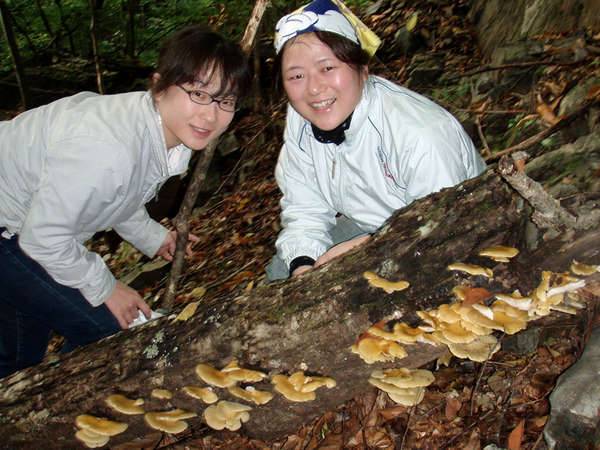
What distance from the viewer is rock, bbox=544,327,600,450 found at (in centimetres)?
208

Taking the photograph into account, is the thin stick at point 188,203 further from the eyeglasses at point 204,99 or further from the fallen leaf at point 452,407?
the fallen leaf at point 452,407

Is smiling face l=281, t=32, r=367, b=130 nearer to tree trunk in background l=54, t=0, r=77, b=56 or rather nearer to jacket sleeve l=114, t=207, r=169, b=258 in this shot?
jacket sleeve l=114, t=207, r=169, b=258

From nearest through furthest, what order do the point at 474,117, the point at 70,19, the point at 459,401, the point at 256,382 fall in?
the point at 256,382
the point at 459,401
the point at 474,117
the point at 70,19

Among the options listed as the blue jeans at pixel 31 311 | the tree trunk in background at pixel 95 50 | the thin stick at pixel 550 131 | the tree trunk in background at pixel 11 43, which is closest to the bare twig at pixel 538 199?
the thin stick at pixel 550 131

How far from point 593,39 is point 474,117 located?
5.32 feet

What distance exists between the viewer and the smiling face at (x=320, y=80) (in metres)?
2.70

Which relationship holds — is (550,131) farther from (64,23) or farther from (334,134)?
(64,23)

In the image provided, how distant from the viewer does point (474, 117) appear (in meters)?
5.73

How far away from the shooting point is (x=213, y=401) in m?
2.49

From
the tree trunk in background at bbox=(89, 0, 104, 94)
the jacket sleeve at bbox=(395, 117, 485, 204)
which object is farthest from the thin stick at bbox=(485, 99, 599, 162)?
the tree trunk in background at bbox=(89, 0, 104, 94)

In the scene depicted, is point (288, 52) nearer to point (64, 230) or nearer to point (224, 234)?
point (64, 230)

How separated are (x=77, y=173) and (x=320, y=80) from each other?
158 cm

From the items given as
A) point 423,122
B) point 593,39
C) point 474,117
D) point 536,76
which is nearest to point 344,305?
point 423,122

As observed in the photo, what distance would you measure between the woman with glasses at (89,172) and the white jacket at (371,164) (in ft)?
2.64
